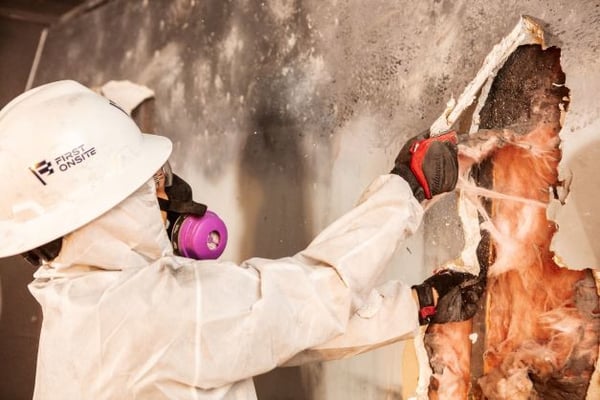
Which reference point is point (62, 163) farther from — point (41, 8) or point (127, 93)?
point (41, 8)

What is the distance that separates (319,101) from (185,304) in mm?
863

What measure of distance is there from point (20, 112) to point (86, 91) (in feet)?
0.46

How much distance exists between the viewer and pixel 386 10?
1563 mm

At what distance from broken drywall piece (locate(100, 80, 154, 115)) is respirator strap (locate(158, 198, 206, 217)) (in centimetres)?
109

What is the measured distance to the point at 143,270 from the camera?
3.72 feet

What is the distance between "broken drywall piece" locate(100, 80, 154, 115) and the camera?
2.41 meters

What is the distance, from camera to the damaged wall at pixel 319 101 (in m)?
1.19

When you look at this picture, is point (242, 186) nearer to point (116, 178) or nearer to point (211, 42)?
point (211, 42)

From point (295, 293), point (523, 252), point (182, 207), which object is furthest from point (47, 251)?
point (523, 252)

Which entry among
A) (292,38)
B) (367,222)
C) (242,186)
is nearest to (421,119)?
(367,222)

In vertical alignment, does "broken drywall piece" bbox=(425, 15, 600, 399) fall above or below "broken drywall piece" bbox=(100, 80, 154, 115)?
below

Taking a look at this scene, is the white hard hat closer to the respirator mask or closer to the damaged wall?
the respirator mask

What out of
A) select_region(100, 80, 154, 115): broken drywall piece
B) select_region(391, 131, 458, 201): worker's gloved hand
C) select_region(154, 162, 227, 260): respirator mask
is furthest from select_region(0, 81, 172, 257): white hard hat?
select_region(100, 80, 154, 115): broken drywall piece

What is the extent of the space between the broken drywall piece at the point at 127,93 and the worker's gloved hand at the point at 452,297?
1.50 metres
